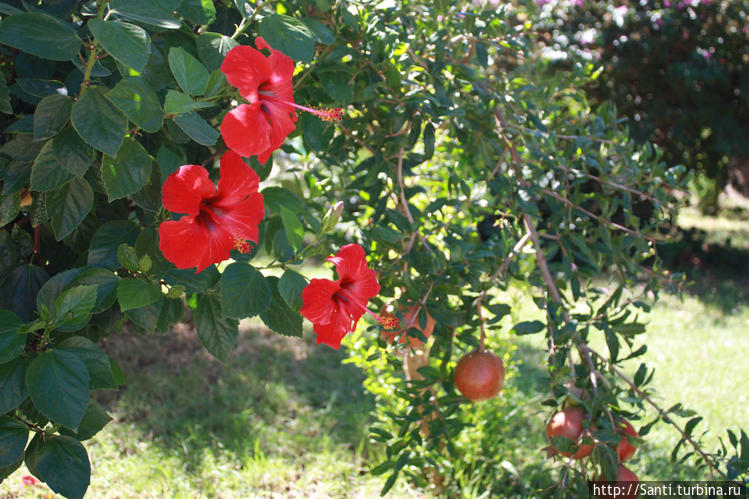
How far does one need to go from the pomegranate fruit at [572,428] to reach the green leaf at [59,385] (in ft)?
2.93

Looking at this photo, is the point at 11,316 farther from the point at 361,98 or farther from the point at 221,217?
the point at 361,98

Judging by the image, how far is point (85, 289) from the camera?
73 cm

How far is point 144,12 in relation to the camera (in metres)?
0.71

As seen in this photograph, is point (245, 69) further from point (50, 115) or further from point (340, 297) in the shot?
point (340, 297)

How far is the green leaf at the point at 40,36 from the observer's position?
25.8 inches

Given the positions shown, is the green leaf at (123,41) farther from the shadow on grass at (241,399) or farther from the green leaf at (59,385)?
the shadow on grass at (241,399)

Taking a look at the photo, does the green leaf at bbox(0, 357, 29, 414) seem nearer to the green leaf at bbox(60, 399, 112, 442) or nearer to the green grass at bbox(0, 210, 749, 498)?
the green leaf at bbox(60, 399, 112, 442)

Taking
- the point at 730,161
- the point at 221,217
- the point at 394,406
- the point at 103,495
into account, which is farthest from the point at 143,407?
the point at 730,161

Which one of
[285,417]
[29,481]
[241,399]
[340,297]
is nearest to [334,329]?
[340,297]

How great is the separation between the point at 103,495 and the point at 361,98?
1.58 metres

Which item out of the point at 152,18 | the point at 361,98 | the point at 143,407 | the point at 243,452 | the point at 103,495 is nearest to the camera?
the point at 152,18

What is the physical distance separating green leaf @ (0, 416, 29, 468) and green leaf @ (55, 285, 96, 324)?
0.18m

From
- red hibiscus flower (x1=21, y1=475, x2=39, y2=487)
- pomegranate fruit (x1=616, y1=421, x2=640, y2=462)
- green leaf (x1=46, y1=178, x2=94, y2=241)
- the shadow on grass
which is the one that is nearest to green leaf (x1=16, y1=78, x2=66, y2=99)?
green leaf (x1=46, y1=178, x2=94, y2=241)

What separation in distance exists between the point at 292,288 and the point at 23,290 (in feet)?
1.26
